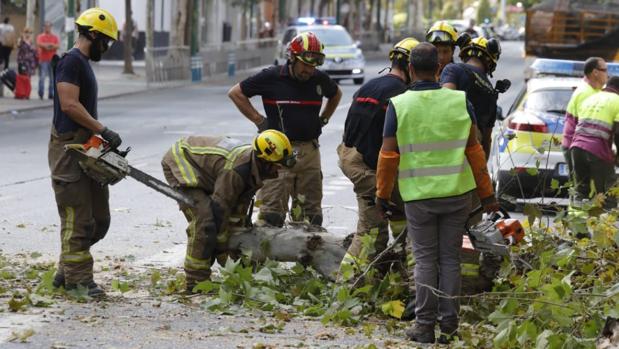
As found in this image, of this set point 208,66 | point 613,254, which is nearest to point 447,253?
point 613,254

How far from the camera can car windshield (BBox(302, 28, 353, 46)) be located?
41438 millimetres

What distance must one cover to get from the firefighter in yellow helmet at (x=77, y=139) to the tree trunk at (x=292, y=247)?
95 centimetres

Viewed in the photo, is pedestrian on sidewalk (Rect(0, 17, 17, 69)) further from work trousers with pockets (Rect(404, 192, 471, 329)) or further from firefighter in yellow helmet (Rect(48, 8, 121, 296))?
work trousers with pockets (Rect(404, 192, 471, 329))

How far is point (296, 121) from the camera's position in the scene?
34.4ft

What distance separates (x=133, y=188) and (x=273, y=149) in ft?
25.5

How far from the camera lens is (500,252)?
26.9 feet

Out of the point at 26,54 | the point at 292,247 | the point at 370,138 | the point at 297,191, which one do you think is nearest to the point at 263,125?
the point at 297,191

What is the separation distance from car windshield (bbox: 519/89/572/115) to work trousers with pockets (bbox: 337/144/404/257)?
21.4ft

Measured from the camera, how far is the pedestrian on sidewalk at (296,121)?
10.3 metres

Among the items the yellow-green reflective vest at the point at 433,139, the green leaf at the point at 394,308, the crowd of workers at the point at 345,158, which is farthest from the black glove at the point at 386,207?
the green leaf at the point at 394,308

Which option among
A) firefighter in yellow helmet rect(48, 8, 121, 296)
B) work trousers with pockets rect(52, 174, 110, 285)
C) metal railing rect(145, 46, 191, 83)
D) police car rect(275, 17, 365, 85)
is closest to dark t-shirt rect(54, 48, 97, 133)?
firefighter in yellow helmet rect(48, 8, 121, 296)

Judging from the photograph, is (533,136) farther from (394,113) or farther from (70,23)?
(70,23)

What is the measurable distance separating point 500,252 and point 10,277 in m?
3.28

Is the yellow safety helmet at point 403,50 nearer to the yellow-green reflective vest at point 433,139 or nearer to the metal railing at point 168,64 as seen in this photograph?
the yellow-green reflective vest at point 433,139
